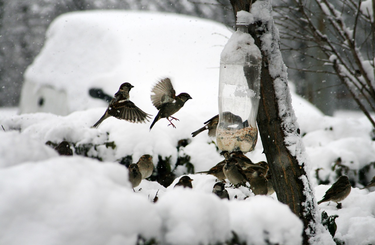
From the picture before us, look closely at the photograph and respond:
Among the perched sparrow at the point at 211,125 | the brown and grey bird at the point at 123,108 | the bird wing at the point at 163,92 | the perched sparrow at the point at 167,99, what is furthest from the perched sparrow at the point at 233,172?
the brown and grey bird at the point at 123,108

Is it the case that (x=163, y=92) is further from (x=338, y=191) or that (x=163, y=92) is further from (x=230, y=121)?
(x=338, y=191)

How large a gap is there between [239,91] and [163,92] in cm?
79

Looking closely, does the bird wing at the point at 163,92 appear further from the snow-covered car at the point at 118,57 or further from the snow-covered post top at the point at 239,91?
the snow-covered car at the point at 118,57

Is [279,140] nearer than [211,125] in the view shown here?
Yes

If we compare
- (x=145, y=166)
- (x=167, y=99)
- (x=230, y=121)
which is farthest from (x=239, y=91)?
(x=145, y=166)

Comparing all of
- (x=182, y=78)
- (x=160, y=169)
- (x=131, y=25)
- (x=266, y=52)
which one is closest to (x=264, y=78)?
(x=266, y=52)

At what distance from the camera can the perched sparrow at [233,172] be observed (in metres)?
3.95

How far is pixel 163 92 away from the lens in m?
3.65

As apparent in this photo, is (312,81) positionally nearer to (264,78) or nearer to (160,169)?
(160,169)

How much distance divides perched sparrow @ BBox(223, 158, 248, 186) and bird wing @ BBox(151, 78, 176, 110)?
99 cm

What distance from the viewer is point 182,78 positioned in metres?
5.77

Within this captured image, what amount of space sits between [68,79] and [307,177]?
15.3 ft

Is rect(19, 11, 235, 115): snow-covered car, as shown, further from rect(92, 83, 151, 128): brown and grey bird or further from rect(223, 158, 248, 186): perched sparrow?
rect(223, 158, 248, 186): perched sparrow

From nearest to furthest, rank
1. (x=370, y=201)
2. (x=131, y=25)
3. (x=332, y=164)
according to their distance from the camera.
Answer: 1. (x=370, y=201)
2. (x=332, y=164)
3. (x=131, y=25)
